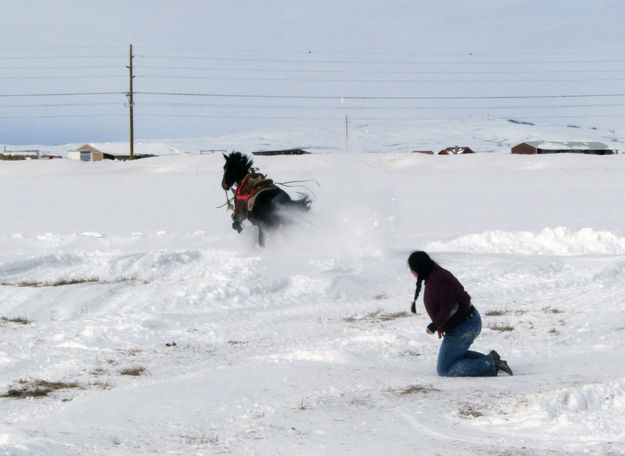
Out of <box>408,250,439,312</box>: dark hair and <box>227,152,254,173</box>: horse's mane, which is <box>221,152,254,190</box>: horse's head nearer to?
<box>227,152,254,173</box>: horse's mane

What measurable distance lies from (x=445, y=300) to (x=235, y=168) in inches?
343

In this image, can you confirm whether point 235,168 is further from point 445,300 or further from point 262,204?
point 445,300

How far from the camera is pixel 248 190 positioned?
14.2 metres

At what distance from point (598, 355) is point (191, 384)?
3.93m

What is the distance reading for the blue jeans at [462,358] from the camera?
21.9ft

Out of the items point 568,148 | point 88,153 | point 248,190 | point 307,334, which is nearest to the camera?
point 307,334

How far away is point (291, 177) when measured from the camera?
33.6m

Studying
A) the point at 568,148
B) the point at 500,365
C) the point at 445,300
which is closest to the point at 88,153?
the point at 568,148

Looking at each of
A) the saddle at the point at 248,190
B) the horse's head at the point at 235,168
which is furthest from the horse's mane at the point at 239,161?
the saddle at the point at 248,190

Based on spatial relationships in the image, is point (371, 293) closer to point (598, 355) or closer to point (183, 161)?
point (598, 355)

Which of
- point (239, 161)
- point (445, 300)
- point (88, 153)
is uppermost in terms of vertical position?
point (88, 153)

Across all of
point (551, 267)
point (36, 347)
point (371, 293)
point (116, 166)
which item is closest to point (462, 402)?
point (36, 347)

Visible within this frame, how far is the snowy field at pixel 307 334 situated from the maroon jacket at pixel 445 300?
532 millimetres

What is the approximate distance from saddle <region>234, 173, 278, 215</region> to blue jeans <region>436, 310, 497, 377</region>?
302 inches
